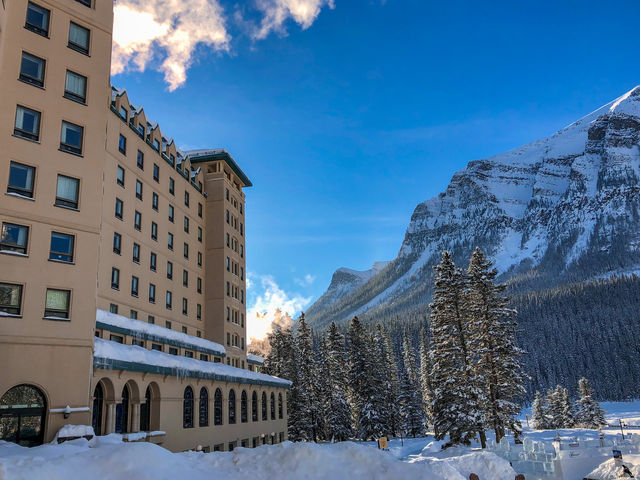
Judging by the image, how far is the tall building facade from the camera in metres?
20.5

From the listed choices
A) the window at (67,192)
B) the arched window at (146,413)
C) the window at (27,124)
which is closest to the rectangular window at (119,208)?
the window at (67,192)

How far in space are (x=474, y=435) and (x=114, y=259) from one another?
97.6ft

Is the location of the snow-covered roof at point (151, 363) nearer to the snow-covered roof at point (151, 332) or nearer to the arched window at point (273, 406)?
the snow-covered roof at point (151, 332)

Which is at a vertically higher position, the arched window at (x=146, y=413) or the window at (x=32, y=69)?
the window at (x=32, y=69)

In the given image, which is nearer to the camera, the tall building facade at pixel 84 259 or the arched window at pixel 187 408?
the tall building facade at pixel 84 259

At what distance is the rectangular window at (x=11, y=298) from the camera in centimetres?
2012

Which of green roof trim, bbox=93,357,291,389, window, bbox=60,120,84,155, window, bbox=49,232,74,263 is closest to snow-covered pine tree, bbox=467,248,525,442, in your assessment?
green roof trim, bbox=93,357,291,389

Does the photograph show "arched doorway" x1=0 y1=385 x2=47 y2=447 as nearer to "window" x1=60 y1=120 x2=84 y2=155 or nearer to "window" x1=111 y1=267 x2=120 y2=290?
"window" x1=60 y1=120 x2=84 y2=155

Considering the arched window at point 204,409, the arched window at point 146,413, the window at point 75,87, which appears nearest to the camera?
the window at point 75,87

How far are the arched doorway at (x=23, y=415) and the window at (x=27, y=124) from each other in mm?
10631

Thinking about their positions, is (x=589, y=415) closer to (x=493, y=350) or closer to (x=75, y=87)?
(x=493, y=350)

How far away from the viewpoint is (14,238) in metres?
21.0

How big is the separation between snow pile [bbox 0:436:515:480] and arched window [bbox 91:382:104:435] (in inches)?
345

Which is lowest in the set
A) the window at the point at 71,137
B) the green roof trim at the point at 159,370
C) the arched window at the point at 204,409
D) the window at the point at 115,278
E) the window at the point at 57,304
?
the arched window at the point at 204,409
